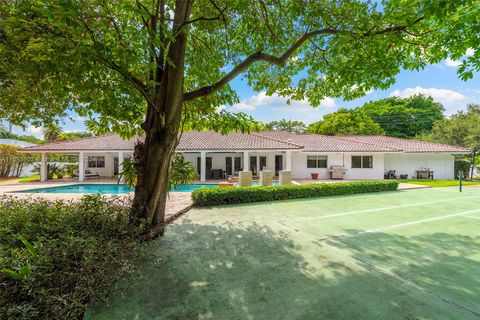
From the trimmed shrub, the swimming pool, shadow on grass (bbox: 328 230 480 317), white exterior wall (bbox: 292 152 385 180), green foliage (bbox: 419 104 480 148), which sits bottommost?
shadow on grass (bbox: 328 230 480 317)

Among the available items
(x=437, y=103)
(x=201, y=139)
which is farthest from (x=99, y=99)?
(x=437, y=103)

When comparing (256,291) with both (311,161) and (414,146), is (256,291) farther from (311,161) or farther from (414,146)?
(414,146)

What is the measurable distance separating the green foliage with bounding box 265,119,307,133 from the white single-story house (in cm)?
3267

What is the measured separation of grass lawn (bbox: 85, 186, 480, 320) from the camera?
295 centimetres

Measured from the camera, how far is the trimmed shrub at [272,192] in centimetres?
974

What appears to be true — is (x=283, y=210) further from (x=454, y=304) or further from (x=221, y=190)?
(x=454, y=304)

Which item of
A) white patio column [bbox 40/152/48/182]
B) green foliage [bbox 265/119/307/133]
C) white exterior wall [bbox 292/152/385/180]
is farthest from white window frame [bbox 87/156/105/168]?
green foliage [bbox 265/119/307/133]

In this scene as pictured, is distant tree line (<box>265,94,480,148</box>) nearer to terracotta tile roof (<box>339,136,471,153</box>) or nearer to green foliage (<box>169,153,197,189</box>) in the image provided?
terracotta tile roof (<box>339,136,471,153</box>)

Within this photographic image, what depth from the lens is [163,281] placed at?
3645 millimetres

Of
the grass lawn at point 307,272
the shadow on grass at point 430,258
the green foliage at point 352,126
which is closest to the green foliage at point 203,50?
the grass lawn at point 307,272

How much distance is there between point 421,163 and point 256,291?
87.6ft

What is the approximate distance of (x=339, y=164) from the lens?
858 inches

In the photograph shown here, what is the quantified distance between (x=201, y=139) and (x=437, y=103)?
165 feet

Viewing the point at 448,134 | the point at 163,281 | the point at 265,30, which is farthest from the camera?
the point at 448,134
